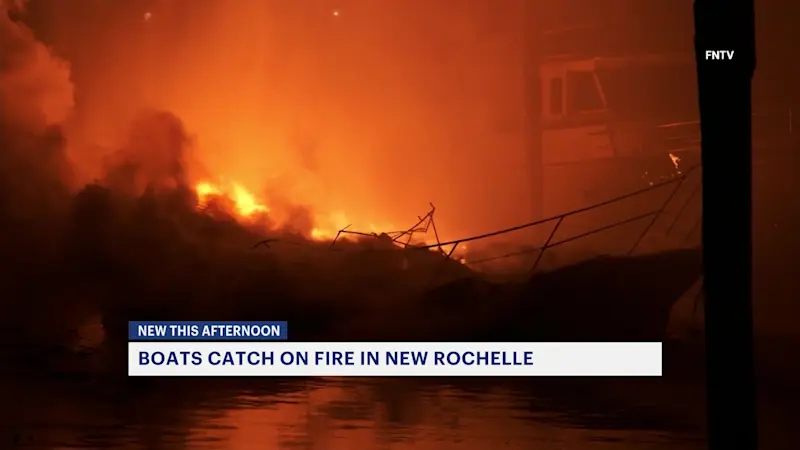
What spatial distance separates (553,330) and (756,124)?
1.70 m

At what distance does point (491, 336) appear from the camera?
5.29 meters

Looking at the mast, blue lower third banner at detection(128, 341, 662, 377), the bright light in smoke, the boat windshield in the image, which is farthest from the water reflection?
the boat windshield

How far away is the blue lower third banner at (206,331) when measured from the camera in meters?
5.28

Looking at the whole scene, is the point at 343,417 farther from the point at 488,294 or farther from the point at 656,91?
the point at 656,91

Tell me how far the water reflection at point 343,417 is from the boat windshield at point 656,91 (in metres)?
1.59

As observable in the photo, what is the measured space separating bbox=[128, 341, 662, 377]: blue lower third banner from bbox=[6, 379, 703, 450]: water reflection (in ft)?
0.27

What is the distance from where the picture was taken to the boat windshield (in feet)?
17.3

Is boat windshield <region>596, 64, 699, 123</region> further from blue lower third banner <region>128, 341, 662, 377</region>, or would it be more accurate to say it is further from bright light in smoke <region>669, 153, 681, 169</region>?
blue lower third banner <region>128, 341, 662, 377</region>

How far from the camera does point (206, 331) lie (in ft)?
17.4

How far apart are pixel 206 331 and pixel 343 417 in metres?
0.94
